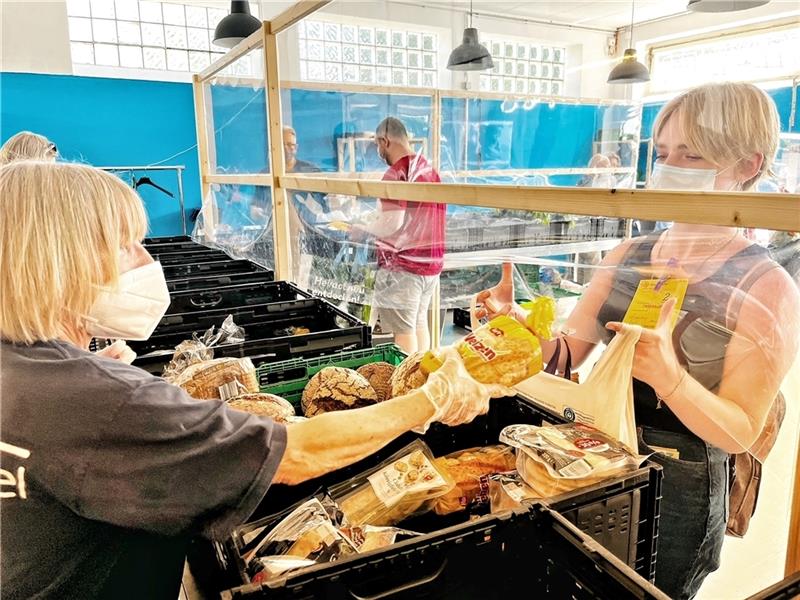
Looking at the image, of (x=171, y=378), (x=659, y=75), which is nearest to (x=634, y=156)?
(x=659, y=75)

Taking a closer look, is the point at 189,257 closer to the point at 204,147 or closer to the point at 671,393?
the point at 204,147

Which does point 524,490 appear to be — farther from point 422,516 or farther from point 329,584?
point 329,584

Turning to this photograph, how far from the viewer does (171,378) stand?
4.70 ft

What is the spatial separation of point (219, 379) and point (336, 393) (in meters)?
0.28

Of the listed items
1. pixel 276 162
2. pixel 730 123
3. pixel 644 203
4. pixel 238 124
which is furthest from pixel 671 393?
pixel 238 124

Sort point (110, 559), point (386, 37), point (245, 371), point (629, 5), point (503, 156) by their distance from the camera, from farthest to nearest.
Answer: point (386, 37) → point (503, 156) → point (245, 371) → point (629, 5) → point (110, 559)

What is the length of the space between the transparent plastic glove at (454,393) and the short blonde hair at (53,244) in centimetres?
56

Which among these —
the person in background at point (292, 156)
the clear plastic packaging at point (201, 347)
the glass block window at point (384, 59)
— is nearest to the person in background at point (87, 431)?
the clear plastic packaging at point (201, 347)

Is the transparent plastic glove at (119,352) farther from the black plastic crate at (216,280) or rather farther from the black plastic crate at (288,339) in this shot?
the black plastic crate at (216,280)

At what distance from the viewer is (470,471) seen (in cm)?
108

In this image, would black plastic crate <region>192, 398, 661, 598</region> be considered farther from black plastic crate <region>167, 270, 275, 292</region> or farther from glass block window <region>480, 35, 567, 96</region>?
black plastic crate <region>167, 270, 275, 292</region>

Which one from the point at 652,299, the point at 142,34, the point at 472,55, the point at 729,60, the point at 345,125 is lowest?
the point at 652,299

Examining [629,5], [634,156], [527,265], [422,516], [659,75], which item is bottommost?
[422,516]

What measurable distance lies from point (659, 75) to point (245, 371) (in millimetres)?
1081
